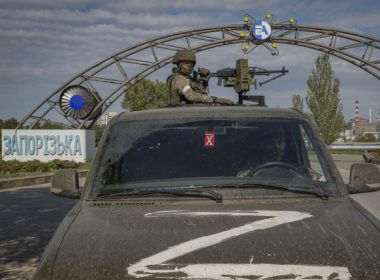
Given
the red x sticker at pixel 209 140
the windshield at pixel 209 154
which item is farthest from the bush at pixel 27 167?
the red x sticker at pixel 209 140

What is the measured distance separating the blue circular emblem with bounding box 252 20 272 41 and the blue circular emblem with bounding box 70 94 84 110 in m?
8.49

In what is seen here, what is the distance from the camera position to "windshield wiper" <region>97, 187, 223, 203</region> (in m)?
3.11

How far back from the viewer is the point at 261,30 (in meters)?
24.2

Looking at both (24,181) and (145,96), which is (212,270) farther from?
(145,96)

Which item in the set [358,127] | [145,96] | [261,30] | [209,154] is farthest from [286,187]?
[358,127]

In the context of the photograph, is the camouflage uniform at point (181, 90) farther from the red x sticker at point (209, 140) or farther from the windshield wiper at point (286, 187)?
the windshield wiper at point (286, 187)

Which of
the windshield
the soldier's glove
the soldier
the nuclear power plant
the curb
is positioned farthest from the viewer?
the nuclear power plant

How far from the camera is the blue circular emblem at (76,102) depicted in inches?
1037

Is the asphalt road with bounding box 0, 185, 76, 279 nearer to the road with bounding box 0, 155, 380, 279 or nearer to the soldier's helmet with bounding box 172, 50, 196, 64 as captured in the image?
the road with bounding box 0, 155, 380, 279

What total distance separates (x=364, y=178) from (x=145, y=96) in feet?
143

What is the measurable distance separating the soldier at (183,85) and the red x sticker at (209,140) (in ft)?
5.52

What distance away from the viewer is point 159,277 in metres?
Answer: 2.27

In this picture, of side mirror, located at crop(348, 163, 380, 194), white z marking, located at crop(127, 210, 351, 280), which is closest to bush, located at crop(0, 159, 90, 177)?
side mirror, located at crop(348, 163, 380, 194)

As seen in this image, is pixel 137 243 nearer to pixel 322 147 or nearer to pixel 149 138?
pixel 149 138
